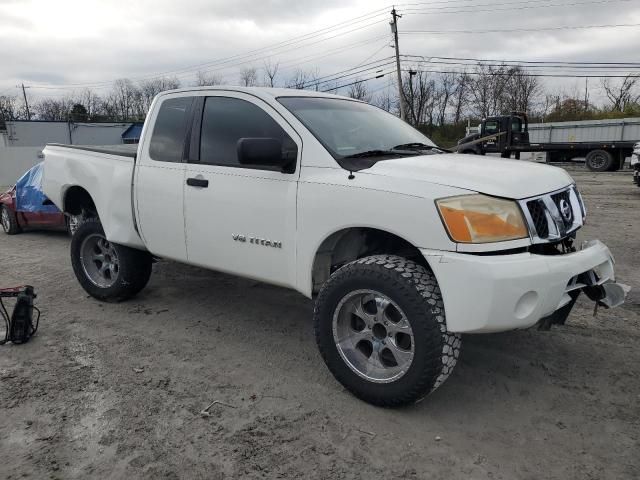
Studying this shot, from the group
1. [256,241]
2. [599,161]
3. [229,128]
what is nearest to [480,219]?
[256,241]

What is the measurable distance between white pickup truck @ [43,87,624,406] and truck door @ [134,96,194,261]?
14 millimetres

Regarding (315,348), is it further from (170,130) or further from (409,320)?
(170,130)

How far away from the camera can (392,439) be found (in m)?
2.94

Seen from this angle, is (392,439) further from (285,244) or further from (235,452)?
(285,244)

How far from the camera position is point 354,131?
13.0 feet

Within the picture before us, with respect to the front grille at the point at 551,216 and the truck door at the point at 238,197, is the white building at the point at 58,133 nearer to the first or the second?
Answer: the truck door at the point at 238,197

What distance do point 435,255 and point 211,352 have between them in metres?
2.08

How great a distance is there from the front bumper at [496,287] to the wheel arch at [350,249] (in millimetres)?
560

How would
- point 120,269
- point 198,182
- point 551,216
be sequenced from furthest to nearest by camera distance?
point 120,269 → point 198,182 → point 551,216

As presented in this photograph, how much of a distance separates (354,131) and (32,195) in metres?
8.11

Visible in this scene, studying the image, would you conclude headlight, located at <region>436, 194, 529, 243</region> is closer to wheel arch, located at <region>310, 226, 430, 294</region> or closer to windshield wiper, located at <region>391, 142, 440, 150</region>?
wheel arch, located at <region>310, 226, 430, 294</region>

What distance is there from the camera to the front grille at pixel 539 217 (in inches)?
119

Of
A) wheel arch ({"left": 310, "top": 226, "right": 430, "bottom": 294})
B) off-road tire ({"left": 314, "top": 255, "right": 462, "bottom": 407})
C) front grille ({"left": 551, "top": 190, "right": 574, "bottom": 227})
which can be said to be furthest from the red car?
front grille ({"left": 551, "top": 190, "right": 574, "bottom": 227})

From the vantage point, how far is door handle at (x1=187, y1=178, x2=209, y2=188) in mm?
4086
